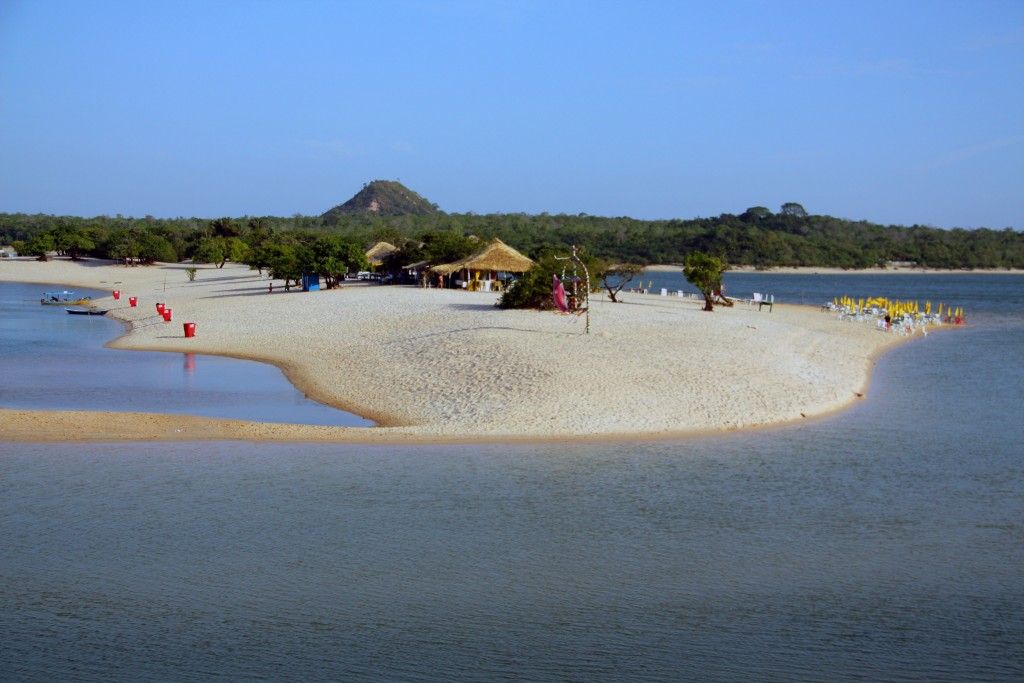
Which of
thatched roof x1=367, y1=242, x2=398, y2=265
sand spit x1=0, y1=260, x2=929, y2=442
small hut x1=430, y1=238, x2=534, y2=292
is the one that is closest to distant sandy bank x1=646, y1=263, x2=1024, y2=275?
thatched roof x1=367, y1=242, x2=398, y2=265

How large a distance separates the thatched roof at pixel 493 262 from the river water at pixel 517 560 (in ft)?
90.4

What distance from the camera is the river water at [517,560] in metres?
7.54

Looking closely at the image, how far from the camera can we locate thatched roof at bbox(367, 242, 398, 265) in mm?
52531

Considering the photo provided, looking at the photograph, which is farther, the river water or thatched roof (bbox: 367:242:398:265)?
thatched roof (bbox: 367:242:398:265)

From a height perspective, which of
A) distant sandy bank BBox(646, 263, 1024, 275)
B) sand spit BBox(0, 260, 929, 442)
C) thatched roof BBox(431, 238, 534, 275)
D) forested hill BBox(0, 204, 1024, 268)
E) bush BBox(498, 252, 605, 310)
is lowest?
sand spit BBox(0, 260, 929, 442)

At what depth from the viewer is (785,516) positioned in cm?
1134

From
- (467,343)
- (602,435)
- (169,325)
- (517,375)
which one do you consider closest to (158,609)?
(602,435)

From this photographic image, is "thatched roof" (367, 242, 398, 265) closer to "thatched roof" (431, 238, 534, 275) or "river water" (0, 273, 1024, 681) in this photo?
"thatched roof" (431, 238, 534, 275)

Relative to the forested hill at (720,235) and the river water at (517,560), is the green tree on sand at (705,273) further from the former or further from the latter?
the forested hill at (720,235)

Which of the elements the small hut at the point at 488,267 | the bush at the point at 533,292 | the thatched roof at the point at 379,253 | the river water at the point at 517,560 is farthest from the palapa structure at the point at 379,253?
the river water at the point at 517,560

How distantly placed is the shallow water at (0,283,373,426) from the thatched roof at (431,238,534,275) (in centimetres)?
1426

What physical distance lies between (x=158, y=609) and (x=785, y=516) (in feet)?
21.9

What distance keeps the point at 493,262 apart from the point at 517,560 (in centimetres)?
3360

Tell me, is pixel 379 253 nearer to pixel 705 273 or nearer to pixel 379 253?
pixel 379 253
